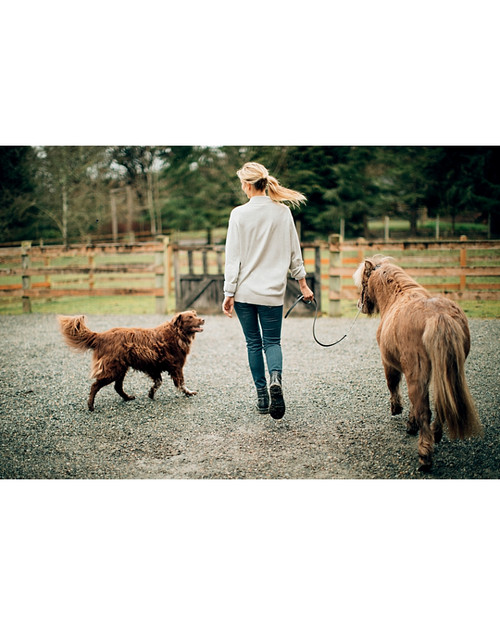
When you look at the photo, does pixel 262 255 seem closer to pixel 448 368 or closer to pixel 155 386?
pixel 448 368

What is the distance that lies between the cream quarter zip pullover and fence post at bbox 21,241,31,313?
3.21m

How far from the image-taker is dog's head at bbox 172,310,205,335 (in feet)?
12.6

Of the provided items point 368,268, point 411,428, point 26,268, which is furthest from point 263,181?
point 26,268

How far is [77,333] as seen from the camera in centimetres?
360

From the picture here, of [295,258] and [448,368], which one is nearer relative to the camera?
[448,368]

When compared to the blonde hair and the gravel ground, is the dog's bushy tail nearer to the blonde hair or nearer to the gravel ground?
the gravel ground

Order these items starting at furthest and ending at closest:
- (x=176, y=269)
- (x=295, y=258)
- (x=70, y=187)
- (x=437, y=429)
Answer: (x=176, y=269), (x=70, y=187), (x=295, y=258), (x=437, y=429)

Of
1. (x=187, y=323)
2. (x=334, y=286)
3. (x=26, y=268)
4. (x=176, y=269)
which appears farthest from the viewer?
(x=176, y=269)

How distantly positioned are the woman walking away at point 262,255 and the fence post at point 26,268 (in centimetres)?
321

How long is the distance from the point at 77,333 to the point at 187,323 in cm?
82

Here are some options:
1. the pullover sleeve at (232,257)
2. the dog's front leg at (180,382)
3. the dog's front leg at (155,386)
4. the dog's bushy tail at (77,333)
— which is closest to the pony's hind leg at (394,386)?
the pullover sleeve at (232,257)

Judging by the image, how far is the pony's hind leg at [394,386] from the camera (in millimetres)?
3393

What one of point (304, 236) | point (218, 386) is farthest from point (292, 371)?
point (304, 236)

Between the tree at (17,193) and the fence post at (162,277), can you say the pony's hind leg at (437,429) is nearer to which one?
the tree at (17,193)
